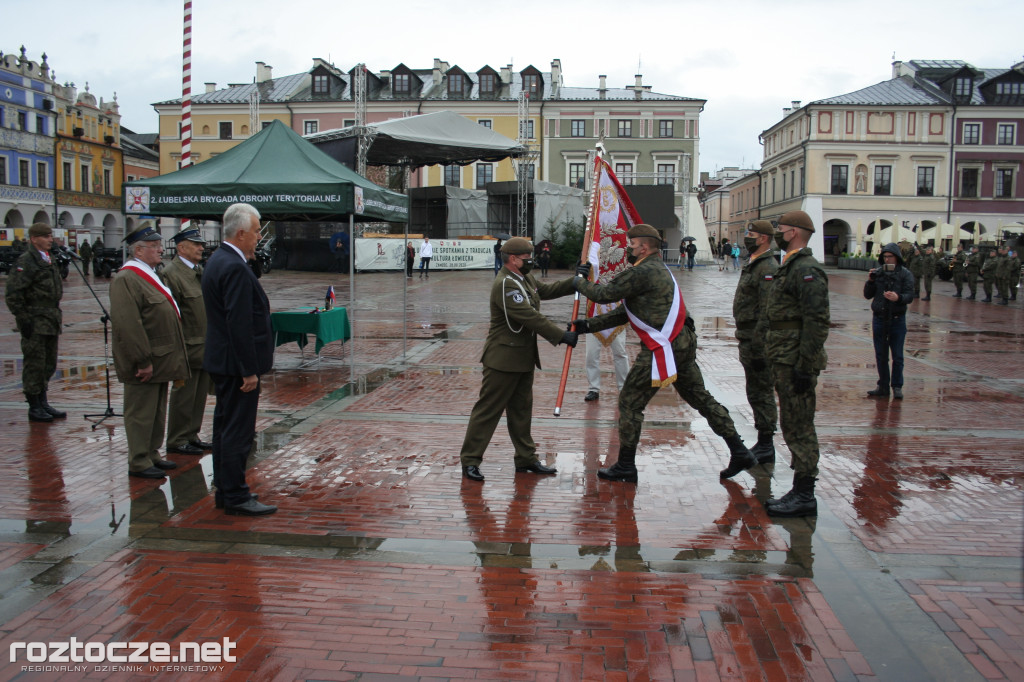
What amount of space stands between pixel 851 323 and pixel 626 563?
15034 millimetres

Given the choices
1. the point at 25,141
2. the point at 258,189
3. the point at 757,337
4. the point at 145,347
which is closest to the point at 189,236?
the point at 145,347

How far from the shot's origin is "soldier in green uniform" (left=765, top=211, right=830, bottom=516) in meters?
5.02

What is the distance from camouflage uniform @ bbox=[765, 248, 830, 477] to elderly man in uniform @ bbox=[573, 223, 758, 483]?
2.16ft

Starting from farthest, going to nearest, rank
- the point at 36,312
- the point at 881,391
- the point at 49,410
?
1. the point at 881,391
2. the point at 49,410
3. the point at 36,312

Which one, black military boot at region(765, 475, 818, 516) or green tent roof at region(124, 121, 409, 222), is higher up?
green tent roof at region(124, 121, 409, 222)

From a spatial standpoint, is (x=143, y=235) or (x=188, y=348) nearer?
(x=143, y=235)

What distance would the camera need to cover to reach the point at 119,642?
3.41 m

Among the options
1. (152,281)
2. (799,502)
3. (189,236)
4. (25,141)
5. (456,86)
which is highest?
(456,86)

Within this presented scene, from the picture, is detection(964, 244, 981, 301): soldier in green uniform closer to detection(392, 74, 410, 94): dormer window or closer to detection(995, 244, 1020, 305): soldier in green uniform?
detection(995, 244, 1020, 305): soldier in green uniform

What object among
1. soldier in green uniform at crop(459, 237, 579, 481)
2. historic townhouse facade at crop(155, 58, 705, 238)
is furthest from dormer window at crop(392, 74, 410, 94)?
soldier in green uniform at crop(459, 237, 579, 481)

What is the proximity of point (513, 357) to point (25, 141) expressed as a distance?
58044 millimetres

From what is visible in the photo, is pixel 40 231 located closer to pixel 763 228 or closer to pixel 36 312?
pixel 36 312

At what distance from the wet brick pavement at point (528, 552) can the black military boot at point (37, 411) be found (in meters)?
0.15

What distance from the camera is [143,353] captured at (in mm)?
5750
